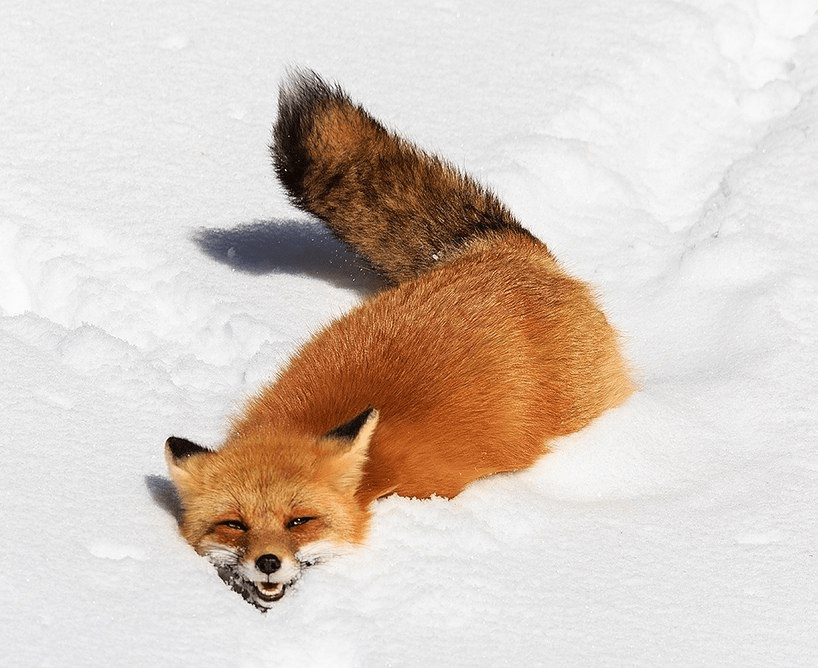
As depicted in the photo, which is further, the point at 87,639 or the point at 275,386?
the point at 275,386

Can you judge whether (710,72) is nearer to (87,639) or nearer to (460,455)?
(460,455)

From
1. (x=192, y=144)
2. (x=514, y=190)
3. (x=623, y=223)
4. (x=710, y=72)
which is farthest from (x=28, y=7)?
(x=710, y=72)

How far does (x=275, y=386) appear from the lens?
434cm

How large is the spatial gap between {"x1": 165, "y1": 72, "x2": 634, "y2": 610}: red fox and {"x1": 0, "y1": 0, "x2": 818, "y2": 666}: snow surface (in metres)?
0.12

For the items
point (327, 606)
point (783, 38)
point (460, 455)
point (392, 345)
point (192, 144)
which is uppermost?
point (783, 38)

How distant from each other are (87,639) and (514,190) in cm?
415

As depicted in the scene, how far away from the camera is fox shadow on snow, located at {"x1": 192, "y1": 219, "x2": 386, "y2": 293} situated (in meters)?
5.77

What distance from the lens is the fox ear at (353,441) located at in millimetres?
3646

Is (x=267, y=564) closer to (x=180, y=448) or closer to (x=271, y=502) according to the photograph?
(x=271, y=502)

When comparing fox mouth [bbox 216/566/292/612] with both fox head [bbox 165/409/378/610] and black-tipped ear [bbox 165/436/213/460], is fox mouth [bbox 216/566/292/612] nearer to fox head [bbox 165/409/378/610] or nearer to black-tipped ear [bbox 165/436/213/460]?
fox head [bbox 165/409/378/610]

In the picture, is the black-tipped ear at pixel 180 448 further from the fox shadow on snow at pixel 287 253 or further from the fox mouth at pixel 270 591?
the fox shadow on snow at pixel 287 253

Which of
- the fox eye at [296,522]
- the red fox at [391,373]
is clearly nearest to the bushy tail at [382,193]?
the red fox at [391,373]

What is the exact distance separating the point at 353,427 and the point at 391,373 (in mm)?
601

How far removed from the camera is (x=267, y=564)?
3361mm
